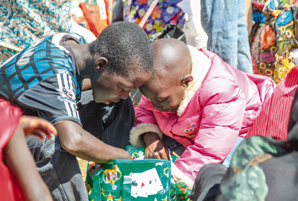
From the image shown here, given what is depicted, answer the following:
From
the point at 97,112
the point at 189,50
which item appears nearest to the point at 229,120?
the point at 189,50

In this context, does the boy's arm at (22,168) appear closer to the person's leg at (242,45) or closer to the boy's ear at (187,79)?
the boy's ear at (187,79)

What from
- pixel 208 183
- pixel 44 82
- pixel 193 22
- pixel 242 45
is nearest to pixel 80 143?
pixel 44 82

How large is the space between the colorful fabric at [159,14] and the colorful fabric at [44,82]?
204cm

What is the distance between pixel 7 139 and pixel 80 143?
2.07 ft

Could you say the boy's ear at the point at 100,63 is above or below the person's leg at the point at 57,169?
above

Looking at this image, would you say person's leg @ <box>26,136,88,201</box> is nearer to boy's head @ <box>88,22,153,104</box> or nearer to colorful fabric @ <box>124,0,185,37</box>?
boy's head @ <box>88,22,153,104</box>

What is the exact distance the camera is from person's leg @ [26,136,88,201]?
1766mm

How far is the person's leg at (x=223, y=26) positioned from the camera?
2807 millimetres

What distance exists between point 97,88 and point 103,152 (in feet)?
1.58

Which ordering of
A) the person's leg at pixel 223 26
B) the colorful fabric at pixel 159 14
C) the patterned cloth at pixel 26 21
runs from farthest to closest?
the colorful fabric at pixel 159 14, the person's leg at pixel 223 26, the patterned cloth at pixel 26 21

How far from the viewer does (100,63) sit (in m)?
1.88

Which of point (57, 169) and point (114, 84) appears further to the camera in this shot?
point (114, 84)

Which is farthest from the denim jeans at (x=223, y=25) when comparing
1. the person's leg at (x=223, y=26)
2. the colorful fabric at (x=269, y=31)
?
the colorful fabric at (x=269, y=31)

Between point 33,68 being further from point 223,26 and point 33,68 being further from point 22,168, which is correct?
point 223,26
